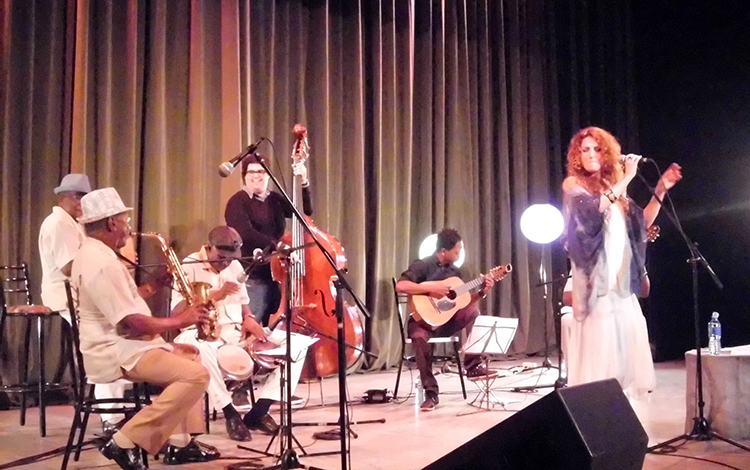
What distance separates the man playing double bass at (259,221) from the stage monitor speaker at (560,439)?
331 cm

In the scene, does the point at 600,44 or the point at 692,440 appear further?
the point at 600,44

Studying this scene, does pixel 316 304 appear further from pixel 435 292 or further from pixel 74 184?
pixel 74 184

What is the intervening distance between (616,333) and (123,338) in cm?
223

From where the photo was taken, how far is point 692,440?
14.0 ft

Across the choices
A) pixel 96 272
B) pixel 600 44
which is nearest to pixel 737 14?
pixel 600 44

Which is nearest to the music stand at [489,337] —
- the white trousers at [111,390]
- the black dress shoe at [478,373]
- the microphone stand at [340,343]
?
the black dress shoe at [478,373]

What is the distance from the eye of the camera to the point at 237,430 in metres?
4.40

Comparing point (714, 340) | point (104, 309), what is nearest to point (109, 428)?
point (104, 309)

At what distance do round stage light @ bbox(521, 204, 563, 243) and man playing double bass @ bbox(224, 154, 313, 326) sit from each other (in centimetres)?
295

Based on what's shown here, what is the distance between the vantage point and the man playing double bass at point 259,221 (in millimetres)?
5438

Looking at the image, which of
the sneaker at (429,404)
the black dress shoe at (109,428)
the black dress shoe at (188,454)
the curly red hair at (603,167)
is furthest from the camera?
the sneaker at (429,404)

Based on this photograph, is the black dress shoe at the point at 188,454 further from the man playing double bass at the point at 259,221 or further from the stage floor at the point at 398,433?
the man playing double bass at the point at 259,221

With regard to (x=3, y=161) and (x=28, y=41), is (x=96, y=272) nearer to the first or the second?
(x=3, y=161)

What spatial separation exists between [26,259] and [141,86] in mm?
1533
